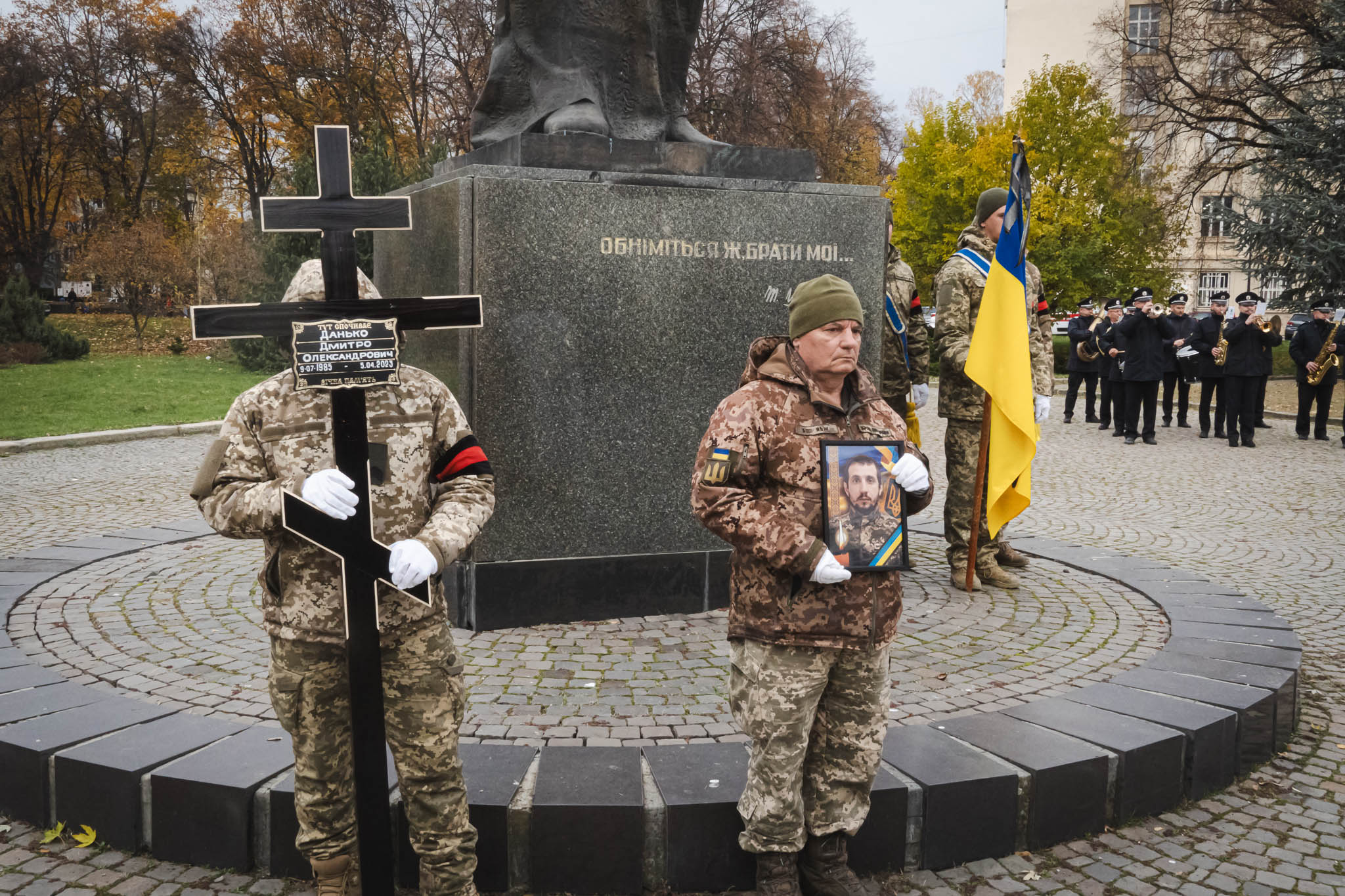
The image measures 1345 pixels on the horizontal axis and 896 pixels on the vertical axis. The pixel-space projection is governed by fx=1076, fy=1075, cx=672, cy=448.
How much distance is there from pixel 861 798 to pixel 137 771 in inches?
88.9

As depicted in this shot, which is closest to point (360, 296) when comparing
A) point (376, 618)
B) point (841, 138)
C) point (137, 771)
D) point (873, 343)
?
point (376, 618)

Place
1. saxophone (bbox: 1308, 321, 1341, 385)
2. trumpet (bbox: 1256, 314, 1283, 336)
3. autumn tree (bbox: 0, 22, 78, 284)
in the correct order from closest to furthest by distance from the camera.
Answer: saxophone (bbox: 1308, 321, 1341, 385), trumpet (bbox: 1256, 314, 1283, 336), autumn tree (bbox: 0, 22, 78, 284)

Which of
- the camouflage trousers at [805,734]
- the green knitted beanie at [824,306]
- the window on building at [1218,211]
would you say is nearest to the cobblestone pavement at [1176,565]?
the camouflage trousers at [805,734]

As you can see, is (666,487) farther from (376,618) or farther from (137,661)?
(376,618)

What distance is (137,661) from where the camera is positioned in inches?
185

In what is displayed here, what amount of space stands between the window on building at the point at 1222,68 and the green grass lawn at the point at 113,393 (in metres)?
23.9

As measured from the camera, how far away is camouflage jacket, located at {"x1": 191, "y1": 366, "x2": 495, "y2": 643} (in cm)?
274

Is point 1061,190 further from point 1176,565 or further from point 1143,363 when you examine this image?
point 1176,565

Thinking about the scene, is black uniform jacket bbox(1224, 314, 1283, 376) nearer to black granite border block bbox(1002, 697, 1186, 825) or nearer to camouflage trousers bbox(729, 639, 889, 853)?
black granite border block bbox(1002, 697, 1186, 825)

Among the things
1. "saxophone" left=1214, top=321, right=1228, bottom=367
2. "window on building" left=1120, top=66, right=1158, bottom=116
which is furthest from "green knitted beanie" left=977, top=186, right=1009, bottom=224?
"window on building" left=1120, top=66, right=1158, bottom=116

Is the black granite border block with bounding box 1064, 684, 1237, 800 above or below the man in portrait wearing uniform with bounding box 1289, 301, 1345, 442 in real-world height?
below

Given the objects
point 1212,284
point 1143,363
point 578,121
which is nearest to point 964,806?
point 578,121

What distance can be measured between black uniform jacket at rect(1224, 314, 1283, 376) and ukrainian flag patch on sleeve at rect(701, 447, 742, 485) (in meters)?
14.3

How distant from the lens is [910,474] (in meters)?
3.01
